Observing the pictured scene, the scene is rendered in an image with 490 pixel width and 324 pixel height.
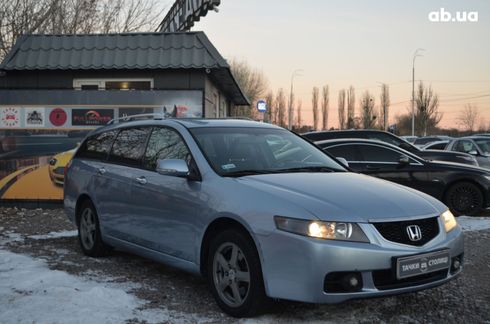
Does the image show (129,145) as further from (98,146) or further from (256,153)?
(256,153)

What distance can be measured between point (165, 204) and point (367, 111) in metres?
78.8

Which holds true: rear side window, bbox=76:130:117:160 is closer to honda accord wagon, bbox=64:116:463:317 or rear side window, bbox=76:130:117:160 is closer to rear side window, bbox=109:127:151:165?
rear side window, bbox=109:127:151:165

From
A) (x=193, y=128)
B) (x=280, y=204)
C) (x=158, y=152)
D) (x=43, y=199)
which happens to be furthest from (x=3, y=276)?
(x=43, y=199)

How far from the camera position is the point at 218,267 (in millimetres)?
→ 4375

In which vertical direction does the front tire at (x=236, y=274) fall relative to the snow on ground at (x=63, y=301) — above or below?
above

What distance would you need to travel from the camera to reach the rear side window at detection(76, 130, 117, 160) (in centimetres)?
643

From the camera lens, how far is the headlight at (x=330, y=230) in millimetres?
3742

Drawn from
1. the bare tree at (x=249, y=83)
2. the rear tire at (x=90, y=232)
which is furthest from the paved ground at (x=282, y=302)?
the bare tree at (x=249, y=83)

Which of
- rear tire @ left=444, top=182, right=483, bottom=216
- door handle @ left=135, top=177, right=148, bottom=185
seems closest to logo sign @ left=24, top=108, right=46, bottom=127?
door handle @ left=135, top=177, right=148, bottom=185

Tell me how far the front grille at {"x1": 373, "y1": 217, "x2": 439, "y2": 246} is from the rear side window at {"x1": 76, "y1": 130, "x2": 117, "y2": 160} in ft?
11.8

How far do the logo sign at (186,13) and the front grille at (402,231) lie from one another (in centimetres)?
Answer: 1182

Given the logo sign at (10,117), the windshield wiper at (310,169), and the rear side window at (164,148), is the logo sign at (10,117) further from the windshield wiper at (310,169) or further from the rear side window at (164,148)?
the windshield wiper at (310,169)

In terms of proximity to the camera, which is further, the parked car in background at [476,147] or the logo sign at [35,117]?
the parked car in background at [476,147]

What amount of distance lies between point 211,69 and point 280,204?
7.07 metres
